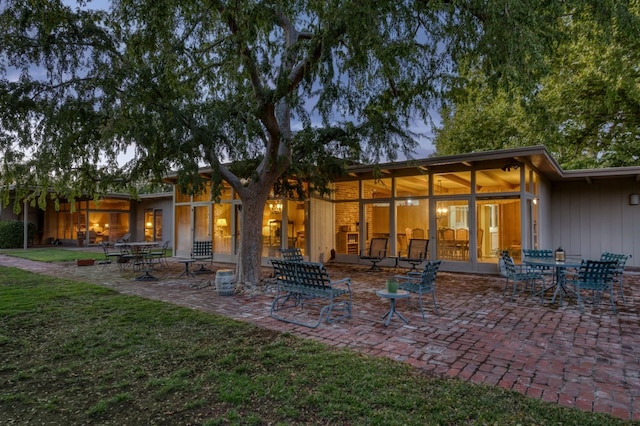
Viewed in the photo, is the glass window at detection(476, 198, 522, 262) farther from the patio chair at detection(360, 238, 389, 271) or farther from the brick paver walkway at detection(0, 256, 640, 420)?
the patio chair at detection(360, 238, 389, 271)

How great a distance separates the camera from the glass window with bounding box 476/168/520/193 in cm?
872

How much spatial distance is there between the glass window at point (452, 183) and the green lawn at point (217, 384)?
694cm

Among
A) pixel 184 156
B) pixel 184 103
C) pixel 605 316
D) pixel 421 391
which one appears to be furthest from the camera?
pixel 184 103

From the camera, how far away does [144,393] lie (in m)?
2.86

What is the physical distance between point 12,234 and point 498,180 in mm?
20997

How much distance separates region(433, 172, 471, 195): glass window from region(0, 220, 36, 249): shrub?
1929cm

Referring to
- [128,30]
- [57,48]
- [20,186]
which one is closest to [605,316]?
[128,30]

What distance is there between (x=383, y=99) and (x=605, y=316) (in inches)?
197

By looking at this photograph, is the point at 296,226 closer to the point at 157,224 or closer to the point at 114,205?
the point at 157,224

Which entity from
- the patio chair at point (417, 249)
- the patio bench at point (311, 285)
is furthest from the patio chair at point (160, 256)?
the patio chair at point (417, 249)

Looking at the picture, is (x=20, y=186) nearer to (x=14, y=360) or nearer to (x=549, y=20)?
(x=14, y=360)

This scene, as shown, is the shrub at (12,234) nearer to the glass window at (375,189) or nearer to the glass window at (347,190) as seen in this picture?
the glass window at (347,190)

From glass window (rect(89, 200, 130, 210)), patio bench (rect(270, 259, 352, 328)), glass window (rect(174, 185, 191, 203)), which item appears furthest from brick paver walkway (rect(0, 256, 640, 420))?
glass window (rect(89, 200, 130, 210))

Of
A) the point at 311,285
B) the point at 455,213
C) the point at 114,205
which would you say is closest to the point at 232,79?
the point at 311,285
